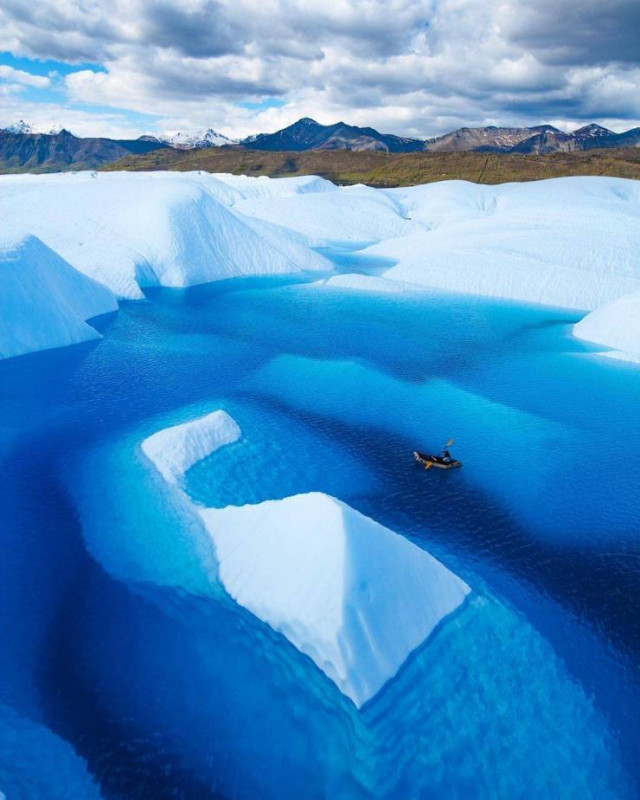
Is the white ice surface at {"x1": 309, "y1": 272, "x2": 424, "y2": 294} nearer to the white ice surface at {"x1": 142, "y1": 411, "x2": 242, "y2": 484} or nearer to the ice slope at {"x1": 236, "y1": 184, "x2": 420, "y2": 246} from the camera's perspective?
the ice slope at {"x1": 236, "y1": 184, "x2": 420, "y2": 246}

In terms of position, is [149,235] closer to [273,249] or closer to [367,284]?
[273,249]

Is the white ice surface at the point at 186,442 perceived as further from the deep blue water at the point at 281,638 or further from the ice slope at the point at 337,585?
the ice slope at the point at 337,585

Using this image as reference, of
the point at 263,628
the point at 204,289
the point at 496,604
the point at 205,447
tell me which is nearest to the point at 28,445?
the point at 205,447

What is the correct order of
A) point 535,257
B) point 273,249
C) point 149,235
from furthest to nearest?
1. point 273,249
2. point 149,235
3. point 535,257

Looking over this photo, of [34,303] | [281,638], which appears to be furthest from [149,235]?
[281,638]

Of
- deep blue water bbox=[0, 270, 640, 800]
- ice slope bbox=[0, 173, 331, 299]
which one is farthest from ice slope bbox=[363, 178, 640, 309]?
deep blue water bbox=[0, 270, 640, 800]

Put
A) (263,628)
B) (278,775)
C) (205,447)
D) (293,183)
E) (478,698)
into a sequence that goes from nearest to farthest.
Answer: (278,775)
(478,698)
(263,628)
(205,447)
(293,183)

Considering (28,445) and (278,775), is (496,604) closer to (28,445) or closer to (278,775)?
(278,775)
